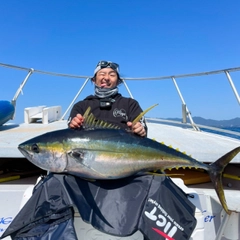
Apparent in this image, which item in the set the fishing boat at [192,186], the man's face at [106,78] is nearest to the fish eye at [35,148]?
the fishing boat at [192,186]

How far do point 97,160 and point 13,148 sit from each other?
147cm

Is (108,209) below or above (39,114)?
above

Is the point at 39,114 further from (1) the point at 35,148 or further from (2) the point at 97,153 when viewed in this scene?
(2) the point at 97,153

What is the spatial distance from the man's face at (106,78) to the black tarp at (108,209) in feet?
3.50

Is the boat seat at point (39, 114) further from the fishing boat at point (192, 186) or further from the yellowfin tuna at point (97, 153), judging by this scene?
the yellowfin tuna at point (97, 153)

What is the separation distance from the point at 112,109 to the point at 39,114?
4014 millimetres

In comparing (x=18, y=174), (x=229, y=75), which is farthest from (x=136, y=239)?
(x=229, y=75)

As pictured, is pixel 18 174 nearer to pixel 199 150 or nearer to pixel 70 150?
pixel 70 150

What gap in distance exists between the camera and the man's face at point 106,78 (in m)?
2.37

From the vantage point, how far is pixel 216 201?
7.06 ft

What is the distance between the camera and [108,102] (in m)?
2.26

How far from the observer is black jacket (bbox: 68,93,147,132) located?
2.17m

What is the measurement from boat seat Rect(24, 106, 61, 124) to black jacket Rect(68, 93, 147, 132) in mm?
3375

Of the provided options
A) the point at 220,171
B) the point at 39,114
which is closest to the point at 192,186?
the point at 220,171
